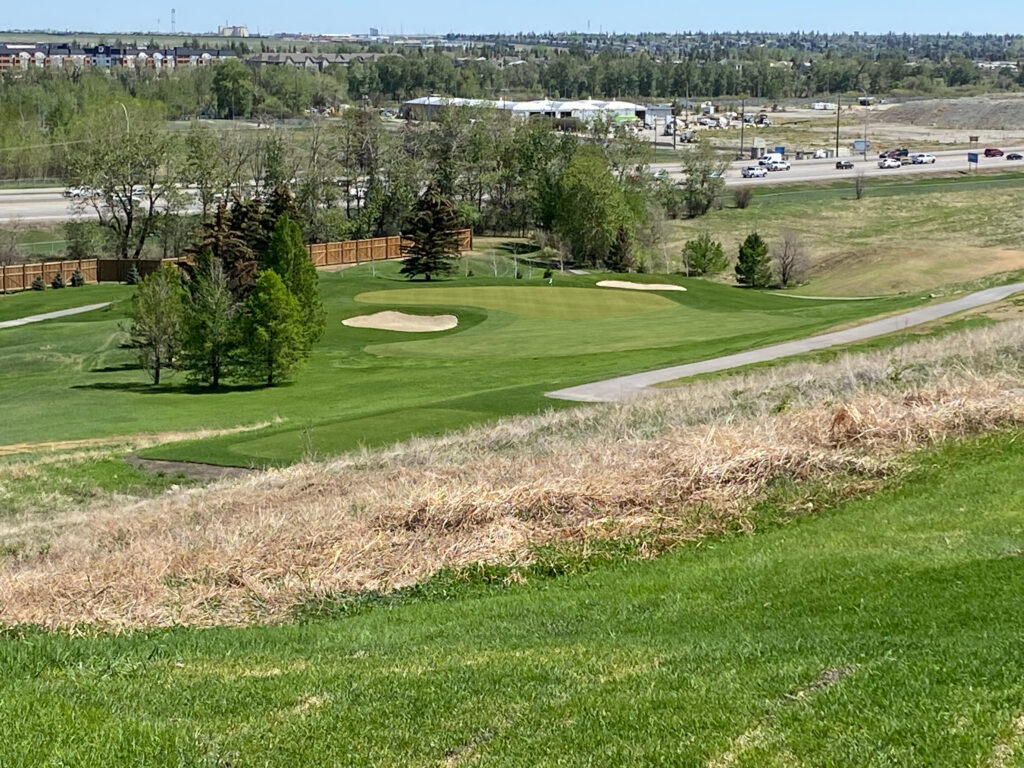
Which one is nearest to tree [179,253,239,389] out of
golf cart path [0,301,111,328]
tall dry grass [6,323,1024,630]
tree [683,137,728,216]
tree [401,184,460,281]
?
golf cart path [0,301,111,328]

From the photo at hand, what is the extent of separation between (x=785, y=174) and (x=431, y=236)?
219ft

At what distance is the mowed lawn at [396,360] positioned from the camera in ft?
105

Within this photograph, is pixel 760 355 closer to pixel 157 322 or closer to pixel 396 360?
pixel 396 360

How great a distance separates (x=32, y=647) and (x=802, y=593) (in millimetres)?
6777

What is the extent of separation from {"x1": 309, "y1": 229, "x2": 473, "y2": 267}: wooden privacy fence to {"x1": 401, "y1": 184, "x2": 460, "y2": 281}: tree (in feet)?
11.2

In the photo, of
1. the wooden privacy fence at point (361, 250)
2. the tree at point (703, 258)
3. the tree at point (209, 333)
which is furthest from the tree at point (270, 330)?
the tree at point (703, 258)

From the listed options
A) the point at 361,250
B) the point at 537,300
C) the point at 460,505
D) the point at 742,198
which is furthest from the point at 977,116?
the point at 460,505

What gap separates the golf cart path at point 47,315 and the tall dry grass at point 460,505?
35.5m

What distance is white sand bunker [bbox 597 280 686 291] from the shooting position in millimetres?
64812

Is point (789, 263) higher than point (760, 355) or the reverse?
higher

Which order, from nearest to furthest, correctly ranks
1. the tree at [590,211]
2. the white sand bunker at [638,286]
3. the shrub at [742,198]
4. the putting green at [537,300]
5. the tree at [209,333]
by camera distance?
the tree at [209,333]
the putting green at [537,300]
the white sand bunker at [638,286]
the tree at [590,211]
the shrub at [742,198]

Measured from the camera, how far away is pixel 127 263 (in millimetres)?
71250

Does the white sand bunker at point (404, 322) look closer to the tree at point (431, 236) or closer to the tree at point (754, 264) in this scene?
the tree at point (431, 236)

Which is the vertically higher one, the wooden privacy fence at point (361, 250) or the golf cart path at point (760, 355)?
the wooden privacy fence at point (361, 250)
